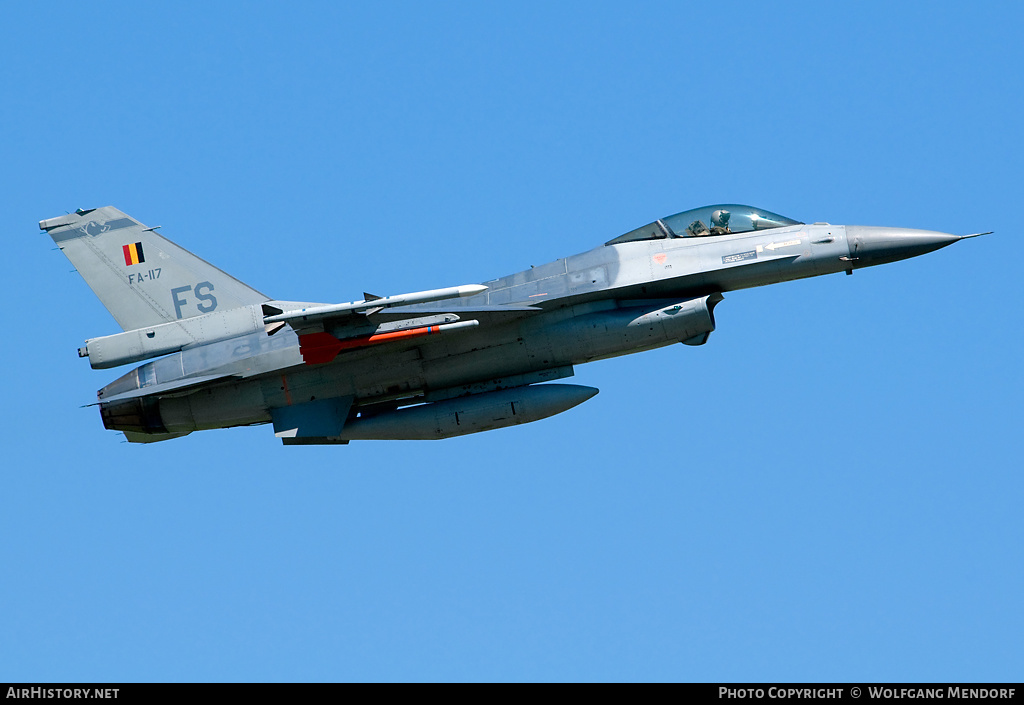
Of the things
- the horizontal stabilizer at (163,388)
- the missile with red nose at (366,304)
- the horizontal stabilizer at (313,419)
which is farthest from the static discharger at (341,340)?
the horizontal stabilizer at (163,388)

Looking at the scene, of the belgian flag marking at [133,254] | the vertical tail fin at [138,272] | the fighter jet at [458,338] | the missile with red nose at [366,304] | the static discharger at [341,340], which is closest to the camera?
the missile with red nose at [366,304]

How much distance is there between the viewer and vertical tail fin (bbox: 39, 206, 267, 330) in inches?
859

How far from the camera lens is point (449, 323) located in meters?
20.1

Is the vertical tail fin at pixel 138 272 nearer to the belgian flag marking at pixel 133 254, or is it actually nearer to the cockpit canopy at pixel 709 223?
the belgian flag marking at pixel 133 254

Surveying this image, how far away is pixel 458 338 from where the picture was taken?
20891 millimetres

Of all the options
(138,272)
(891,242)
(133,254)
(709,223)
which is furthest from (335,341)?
(891,242)

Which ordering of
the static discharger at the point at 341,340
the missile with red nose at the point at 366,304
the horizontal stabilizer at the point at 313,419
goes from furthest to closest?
1. the horizontal stabilizer at the point at 313,419
2. the static discharger at the point at 341,340
3. the missile with red nose at the point at 366,304

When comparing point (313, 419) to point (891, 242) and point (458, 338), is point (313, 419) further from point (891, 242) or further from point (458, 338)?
point (891, 242)

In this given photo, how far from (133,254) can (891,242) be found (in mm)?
12530

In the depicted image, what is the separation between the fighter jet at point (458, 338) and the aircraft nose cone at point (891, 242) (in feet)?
0.07

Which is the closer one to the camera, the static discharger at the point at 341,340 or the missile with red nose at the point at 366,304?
the missile with red nose at the point at 366,304

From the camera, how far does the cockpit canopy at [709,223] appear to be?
20812 mm
